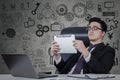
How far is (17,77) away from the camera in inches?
63.3

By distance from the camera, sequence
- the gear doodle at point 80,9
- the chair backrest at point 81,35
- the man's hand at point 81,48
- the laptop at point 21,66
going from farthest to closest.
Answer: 1. the gear doodle at point 80,9
2. the chair backrest at point 81,35
3. the man's hand at point 81,48
4. the laptop at point 21,66

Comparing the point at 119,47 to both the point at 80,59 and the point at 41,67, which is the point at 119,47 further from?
the point at 80,59

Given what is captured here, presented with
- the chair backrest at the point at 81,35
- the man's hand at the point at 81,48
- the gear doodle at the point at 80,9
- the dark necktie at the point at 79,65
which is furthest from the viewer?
the gear doodle at the point at 80,9

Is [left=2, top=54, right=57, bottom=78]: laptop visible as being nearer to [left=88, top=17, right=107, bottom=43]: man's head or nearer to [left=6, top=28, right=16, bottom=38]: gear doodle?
[left=88, top=17, right=107, bottom=43]: man's head

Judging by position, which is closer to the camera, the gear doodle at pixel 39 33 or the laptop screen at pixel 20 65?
the laptop screen at pixel 20 65

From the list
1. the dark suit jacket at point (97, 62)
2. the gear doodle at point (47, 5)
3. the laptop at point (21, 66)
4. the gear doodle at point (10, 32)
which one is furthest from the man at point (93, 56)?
the gear doodle at point (10, 32)

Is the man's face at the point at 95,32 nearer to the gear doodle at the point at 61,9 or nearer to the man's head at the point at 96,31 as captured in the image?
the man's head at the point at 96,31

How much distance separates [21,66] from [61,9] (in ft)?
7.98

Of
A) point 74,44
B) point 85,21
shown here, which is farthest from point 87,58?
point 85,21

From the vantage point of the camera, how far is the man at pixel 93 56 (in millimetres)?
2010

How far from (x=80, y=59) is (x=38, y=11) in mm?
1782

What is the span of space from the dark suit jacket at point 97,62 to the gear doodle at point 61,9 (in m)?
1.62

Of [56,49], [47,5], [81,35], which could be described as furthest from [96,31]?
[47,5]

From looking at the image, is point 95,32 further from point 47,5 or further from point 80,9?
point 47,5
